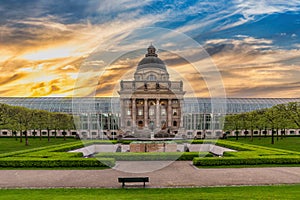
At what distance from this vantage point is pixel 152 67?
9888 cm

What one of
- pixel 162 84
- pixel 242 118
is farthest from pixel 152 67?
pixel 242 118

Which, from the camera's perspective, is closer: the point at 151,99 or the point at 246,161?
the point at 246,161

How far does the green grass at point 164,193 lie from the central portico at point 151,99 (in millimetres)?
78081

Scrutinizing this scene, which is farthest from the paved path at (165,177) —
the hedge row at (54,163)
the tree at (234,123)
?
the tree at (234,123)

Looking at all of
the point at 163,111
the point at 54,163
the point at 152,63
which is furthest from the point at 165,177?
the point at 152,63

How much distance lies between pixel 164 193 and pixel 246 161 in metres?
12.8

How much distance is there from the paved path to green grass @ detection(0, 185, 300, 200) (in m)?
1.28

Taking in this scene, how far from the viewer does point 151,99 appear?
329ft

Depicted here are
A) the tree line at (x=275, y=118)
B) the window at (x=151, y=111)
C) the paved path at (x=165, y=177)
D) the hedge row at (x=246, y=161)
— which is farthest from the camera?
the window at (x=151, y=111)

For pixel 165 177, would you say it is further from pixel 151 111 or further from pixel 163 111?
pixel 163 111

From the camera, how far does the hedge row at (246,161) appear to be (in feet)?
88.7

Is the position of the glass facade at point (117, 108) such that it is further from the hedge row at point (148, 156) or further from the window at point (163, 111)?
the hedge row at point (148, 156)

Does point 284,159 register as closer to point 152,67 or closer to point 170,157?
point 170,157

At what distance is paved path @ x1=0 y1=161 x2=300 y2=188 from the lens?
19516 millimetres
